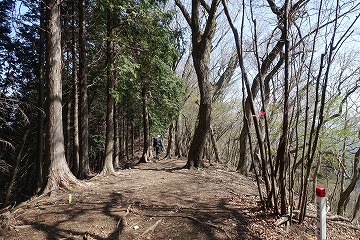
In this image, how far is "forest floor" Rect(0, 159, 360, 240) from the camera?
3.87 metres

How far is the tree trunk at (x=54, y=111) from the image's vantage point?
6.07m

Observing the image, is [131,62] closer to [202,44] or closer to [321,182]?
[202,44]

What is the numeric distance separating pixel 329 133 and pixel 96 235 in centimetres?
869

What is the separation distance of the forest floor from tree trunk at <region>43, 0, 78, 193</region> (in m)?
0.48

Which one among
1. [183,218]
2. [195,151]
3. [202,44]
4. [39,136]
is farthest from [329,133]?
[39,136]

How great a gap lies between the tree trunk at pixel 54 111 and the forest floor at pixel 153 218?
0.48 m

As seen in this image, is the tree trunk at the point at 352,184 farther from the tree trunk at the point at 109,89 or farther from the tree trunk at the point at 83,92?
the tree trunk at the point at 83,92

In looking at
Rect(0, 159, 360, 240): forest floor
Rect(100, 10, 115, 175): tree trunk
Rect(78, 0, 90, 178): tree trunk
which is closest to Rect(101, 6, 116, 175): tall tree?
Rect(100, 10, 115, 175): tree trunk

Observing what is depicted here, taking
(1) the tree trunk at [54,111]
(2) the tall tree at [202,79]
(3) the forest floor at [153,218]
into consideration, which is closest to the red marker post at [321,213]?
(3) the forest floor at [153,218]

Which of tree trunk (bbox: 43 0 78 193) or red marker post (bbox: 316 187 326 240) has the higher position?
tree trunk (bbox: 43 0 78 193)

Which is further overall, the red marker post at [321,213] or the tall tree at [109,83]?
the tall tree at [109,83]

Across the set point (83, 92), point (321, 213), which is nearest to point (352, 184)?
point (321, 213)

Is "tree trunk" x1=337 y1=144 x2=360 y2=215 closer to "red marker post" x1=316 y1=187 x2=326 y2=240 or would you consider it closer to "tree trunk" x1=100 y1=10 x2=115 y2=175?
"tree trunk" x1=100 y1=10 x2=115 y2=175

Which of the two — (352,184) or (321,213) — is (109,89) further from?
(352,184)
